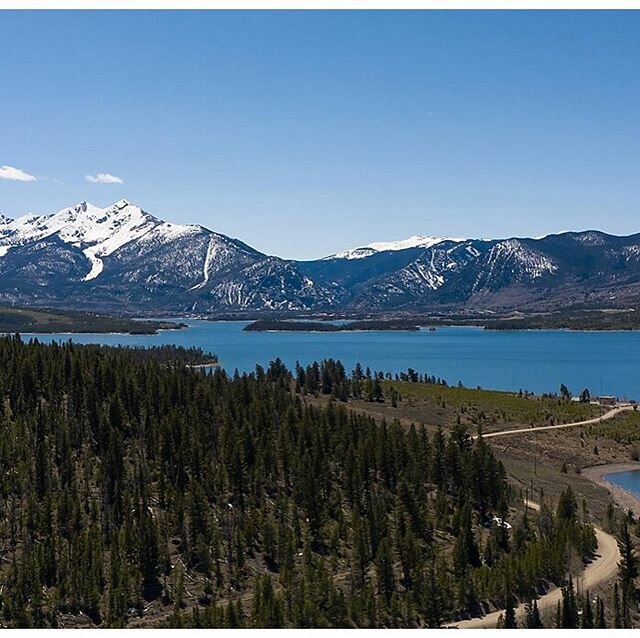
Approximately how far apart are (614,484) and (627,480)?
4185 mm

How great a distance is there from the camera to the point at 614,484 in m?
103

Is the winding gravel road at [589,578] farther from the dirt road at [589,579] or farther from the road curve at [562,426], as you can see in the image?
the road curve at [562,426]

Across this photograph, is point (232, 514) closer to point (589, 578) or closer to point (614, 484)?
point (589, 578)

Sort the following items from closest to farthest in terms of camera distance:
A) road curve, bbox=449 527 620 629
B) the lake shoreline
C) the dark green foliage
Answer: road curve, bbox=449 527 620 629
the dark green foliage
the lake shoreline

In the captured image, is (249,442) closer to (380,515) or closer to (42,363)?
(380,515)

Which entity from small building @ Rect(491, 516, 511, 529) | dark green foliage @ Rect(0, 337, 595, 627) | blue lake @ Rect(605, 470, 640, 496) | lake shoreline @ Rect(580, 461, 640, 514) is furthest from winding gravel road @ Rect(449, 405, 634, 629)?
blue lake @ Rect(605, 470, 640, 496)

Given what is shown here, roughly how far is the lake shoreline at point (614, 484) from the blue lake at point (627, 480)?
2.04 ft

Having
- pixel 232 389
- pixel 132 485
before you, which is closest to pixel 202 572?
pixel 132 485

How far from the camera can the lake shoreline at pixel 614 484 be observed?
92.0m

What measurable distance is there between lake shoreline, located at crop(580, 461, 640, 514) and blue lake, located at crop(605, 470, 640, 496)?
62cm

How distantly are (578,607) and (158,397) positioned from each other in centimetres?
5623

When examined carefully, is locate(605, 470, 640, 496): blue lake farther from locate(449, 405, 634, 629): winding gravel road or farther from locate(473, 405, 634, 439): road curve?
locate(449, 405, 634, 629): winding gravel road

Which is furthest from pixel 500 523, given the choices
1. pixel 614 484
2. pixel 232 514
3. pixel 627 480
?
pixel 627 480

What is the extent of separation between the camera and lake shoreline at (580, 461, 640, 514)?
302 feet
